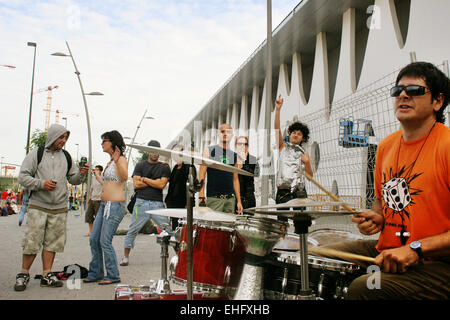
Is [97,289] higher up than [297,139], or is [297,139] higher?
[297,139]

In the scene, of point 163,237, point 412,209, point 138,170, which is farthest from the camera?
point 138,170

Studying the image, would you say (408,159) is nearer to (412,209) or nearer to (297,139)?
(412,209)

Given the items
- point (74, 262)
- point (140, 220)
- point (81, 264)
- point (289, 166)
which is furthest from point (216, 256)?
point (74, 262)

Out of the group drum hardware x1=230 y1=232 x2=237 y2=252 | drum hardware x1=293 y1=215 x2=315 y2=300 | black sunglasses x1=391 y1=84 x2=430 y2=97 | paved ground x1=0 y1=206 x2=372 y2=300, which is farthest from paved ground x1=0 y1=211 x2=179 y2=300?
black sunglasses x1=391 y1=84 x2=430 y2=97

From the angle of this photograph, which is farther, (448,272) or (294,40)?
(294,40)

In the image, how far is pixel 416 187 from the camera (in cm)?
238

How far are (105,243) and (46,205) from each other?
943 mm

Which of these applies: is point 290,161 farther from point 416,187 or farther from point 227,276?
point 416,187

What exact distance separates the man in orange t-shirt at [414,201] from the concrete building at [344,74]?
0.42 m

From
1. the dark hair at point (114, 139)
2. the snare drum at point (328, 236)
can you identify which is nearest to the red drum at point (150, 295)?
the snare drum at point (328, 236)

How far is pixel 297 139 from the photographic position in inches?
234

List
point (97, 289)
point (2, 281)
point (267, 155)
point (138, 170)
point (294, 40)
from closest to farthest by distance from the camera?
point (97, 289)
point (2, 281)
point (138, 170)
point (267, 155)
point (294, 40)

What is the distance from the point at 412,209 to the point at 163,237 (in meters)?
2.32

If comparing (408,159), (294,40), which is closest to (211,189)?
(408,159)
